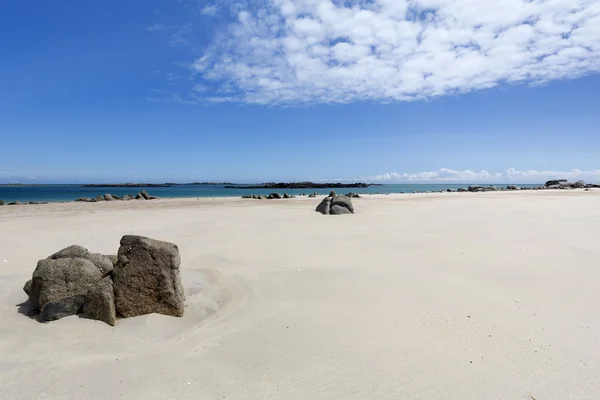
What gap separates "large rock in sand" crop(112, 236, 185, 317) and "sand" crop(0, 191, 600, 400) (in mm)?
220

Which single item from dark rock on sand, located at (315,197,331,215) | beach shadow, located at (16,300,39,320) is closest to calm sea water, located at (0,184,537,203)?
dark rock on sand, located at (315,197,331,215)

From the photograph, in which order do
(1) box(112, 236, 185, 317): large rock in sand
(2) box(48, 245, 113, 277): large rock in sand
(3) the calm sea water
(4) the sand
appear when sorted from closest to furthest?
(4) the sand → (1) box(112, 236, 185, 317): large rock in sand → (2) box(48, 245, 113, 277): large rock in sand → (3) the calm sea water

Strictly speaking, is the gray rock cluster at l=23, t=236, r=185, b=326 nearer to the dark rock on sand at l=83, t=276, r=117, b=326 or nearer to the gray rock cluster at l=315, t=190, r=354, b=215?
the dark rock on sand at l=83, t=276, r=117, b=326

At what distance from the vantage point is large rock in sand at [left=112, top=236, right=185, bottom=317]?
4.88 meters

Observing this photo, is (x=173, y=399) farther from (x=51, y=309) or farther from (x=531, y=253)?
(x=531, y=253)

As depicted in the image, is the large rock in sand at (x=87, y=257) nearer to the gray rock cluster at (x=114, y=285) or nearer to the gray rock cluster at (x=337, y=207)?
the gray rock cluster at (x=114, y=285)

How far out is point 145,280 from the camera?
4.96 m

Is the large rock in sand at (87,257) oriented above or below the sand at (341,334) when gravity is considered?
above

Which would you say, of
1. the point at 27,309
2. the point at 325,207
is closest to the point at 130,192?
the point at 325,207

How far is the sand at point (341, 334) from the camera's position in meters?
3.37

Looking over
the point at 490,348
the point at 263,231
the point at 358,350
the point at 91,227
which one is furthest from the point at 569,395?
the point at 91,227

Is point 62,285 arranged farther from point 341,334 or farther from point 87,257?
point 341,334

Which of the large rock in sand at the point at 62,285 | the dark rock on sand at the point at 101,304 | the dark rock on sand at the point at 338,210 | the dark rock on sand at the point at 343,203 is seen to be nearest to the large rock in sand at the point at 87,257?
the large rock in sand at the point at 62,285

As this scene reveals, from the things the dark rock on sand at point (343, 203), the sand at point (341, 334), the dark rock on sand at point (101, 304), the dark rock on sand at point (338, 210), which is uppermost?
the dark rock on sand at point (343, 203)
